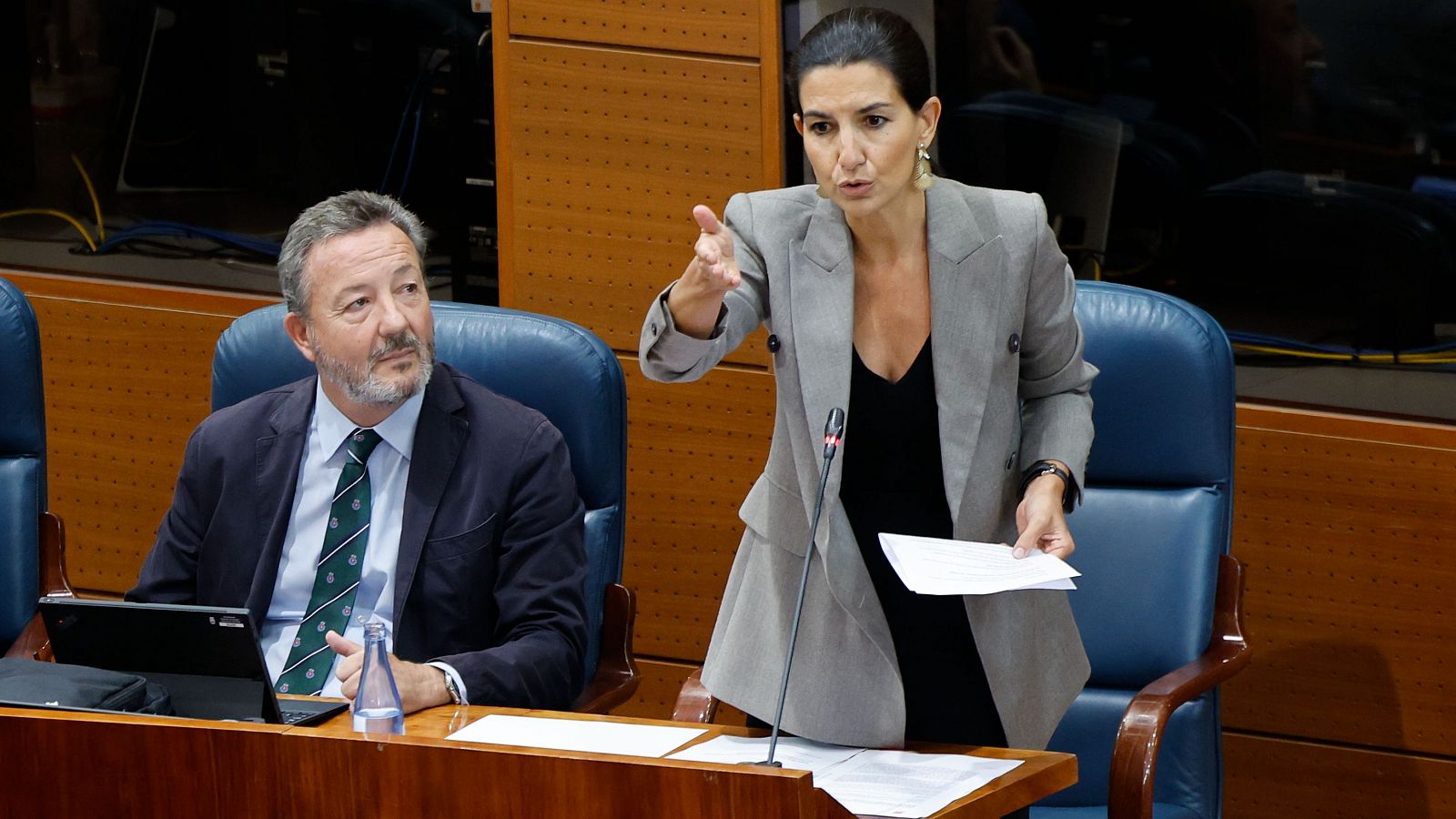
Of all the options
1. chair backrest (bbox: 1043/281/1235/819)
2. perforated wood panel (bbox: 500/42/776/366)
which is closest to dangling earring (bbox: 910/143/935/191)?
chair backrest (bbox: 1043/281/1235/819)

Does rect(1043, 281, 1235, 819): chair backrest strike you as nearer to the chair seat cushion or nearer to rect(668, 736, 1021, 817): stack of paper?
the chair seat cushion

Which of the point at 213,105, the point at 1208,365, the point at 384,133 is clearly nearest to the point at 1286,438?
the point at 1208,365

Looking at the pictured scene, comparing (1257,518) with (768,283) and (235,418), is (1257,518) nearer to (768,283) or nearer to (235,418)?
(768,283)

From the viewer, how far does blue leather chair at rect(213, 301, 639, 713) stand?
8.39 feet

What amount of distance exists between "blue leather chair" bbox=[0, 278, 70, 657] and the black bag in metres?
1.08

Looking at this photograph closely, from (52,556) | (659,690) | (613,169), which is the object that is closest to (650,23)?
(613,169)

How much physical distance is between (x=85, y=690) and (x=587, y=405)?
950 mm

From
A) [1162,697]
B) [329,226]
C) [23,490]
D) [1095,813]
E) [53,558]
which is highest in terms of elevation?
[329,226]

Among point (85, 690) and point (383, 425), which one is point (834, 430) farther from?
point (383, 425)

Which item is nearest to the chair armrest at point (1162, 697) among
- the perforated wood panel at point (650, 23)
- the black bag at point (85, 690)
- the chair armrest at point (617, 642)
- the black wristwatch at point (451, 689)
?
the chair armrest at point (617, 642)

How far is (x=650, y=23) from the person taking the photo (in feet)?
10.6

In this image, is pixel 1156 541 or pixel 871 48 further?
pixel 1156 541

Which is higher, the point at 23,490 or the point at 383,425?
the point at 383,425

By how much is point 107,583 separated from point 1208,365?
102 inches
